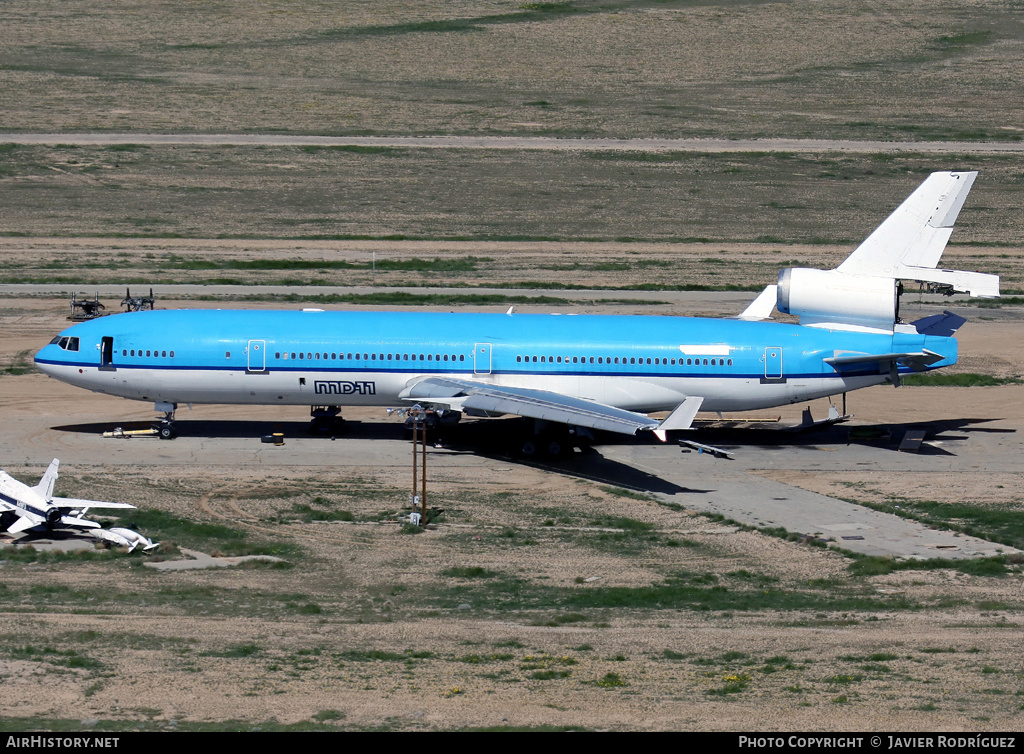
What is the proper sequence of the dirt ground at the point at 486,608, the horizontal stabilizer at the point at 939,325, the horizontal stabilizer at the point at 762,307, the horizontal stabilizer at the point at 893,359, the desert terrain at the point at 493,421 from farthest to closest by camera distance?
1. the horizontal stabilizer at the point at 762,307
2. the horizontal stabilizer at the point at 939,325
3. the horizontal stabilizer at the point at 893,359
4. the desert terrain at the point at 493,421
5. the dirt ground at the point at 486,608

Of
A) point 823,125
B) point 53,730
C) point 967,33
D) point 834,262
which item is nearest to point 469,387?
point 53,730

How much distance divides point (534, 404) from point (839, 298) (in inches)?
536

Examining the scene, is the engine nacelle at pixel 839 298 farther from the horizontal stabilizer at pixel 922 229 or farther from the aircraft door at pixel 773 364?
the aircraft door at pixel 773 364

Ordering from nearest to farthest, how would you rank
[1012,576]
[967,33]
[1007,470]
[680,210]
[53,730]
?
[53,730] < [1012,576] < [1007,470] < [680,210] < [967,33]

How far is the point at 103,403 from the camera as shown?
197ft

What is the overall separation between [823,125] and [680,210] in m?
32.6

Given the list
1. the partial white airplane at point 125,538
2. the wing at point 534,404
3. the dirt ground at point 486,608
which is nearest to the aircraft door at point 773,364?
the dirt ground at point 486,608

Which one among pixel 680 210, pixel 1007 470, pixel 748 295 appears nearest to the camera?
pixel 1007 470

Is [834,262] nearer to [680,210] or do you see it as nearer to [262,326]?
[680,210]

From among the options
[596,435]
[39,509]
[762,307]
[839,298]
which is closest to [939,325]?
[839,298]

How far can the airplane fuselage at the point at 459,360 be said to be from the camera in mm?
53062

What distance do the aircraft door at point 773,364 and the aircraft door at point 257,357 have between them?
66.1 feet

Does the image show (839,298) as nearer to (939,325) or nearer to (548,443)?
(939,325)

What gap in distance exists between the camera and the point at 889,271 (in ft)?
175
